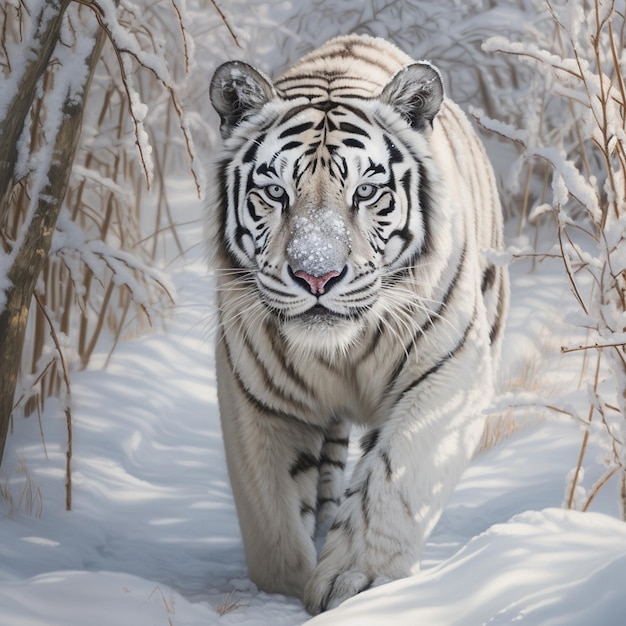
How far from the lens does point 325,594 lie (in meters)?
2.48

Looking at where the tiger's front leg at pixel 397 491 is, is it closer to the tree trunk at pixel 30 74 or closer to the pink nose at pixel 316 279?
the pink nose at pixel 316 279

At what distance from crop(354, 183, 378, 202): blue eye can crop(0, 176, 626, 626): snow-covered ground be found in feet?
1.67

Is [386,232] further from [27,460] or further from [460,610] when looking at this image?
[27,460]

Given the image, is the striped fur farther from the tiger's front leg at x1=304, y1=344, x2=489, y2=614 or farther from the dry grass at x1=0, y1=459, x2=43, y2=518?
the dry grass at x1=0, y1=459, x2=43, y2=518

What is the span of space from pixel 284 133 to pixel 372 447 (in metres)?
0.79

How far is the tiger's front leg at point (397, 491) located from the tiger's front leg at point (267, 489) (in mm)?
194

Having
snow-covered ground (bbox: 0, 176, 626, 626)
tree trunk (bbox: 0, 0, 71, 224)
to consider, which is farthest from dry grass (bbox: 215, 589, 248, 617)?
tree trunk (bbox: 0, 0, 71, 224)

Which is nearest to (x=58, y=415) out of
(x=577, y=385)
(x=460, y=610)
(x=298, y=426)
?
(x=298, y=426)

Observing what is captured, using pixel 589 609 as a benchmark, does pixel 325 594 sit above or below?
below

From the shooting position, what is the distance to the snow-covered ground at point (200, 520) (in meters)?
1.68

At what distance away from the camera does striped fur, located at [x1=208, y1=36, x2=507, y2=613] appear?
98.3 inches

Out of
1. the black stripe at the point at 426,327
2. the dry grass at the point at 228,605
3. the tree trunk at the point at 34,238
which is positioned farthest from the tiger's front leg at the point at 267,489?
the tree trunk at the point at 34,238

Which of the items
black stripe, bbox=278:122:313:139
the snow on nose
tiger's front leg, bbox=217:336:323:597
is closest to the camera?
the snow on nose

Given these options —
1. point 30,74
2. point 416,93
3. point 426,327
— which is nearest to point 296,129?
point 416,93
